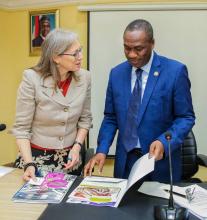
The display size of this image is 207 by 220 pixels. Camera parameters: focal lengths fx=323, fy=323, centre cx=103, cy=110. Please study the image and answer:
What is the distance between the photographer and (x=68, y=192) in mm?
1377

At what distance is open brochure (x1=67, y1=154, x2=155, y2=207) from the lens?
4.06 ft

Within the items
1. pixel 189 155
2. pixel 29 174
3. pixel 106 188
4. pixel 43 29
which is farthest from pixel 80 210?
pixel 43 29

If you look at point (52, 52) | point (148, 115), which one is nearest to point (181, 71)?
point (148, 115)

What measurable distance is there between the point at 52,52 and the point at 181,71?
0.66 metres

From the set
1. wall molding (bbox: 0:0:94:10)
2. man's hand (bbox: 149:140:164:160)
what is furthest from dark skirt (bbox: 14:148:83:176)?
wall molding (bbox: 0:0:94:10)

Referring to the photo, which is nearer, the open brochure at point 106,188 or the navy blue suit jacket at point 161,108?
the open brochure at point 106,188

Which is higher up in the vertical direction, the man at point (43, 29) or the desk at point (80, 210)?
the man at point (43, 29)

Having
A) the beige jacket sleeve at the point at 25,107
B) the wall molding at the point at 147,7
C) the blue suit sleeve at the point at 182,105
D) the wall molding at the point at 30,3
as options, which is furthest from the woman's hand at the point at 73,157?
the wall molding at the point at 30,3

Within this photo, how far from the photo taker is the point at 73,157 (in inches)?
65.5

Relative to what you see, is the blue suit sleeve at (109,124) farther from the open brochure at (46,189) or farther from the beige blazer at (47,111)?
the open brochure at (46,189)

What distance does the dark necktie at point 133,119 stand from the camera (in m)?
1.66

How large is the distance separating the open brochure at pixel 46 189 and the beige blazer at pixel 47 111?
0.20 m

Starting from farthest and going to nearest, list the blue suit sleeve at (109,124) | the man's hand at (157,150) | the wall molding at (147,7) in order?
1. the wall molding at (147,7)
2. the blue suit sleeve at (109,124)
3. the man's hand at (157,150)

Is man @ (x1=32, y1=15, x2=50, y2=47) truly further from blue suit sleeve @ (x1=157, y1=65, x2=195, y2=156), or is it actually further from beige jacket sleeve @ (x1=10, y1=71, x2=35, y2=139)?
blue suit sleeve @ (x1=157, y1=65, x2=195, y2=156)
